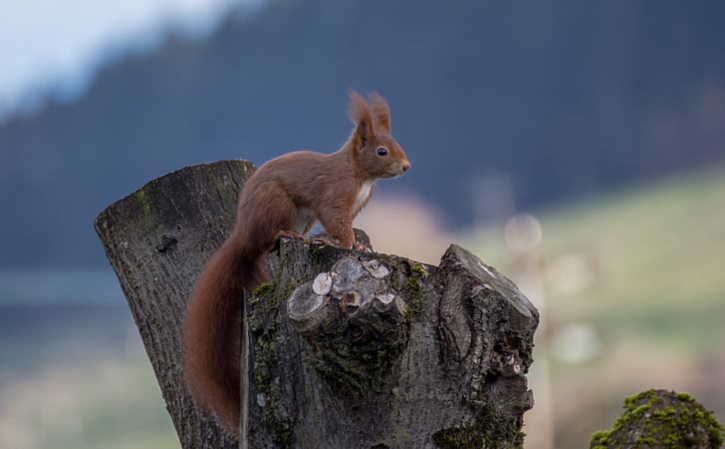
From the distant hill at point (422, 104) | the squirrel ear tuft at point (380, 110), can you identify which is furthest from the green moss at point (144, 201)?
the distant hill at point (422, 104)

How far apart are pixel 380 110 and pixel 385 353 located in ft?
3.82

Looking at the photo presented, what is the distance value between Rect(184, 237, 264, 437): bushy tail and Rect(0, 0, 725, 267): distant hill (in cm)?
1726

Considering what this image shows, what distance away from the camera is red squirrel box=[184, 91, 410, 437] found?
235 cm

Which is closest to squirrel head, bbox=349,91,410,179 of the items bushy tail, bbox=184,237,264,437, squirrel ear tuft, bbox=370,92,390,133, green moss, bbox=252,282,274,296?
squirrel ear tuft, bbox=370,92,390,133

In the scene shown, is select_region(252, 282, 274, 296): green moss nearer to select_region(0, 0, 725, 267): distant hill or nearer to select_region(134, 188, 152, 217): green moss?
select_region(134, 188, 152, 217): green moss

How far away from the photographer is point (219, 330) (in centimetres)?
238

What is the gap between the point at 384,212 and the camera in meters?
15.1

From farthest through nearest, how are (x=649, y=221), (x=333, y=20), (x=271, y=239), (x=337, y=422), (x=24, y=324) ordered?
1. (x=333, y=20)
2. (x=24, y=324)
3. (x=649, y=221)
4. (x=271, y=239)
5. (x=337, y=422)

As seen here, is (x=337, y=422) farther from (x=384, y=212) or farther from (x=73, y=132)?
(x=73, y=132)

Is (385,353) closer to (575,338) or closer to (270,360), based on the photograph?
(270,360)

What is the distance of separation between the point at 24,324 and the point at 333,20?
1265 cm

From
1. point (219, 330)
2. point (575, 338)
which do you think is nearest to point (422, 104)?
point (575, 338)

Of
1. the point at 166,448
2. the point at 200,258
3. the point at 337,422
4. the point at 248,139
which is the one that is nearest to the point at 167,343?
the point at 200,258

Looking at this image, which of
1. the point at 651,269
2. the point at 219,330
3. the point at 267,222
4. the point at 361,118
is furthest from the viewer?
the point at 651,269
